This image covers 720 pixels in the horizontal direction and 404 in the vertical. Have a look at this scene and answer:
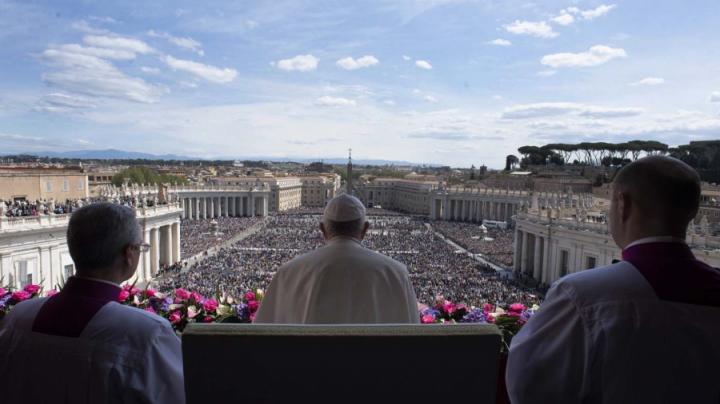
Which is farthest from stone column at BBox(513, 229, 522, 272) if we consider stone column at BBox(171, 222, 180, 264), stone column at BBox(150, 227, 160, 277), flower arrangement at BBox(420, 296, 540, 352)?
flower arrangement at BBox(420, 296, 540, 352)

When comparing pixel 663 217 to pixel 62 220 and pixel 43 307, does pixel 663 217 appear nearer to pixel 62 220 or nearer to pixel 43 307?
pixel 43 307

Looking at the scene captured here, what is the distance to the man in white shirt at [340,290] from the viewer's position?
3.80m

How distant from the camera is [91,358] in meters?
2.58

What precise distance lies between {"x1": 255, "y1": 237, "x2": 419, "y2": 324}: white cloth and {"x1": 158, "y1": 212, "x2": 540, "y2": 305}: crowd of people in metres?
11.0

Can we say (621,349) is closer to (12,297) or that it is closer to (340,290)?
(340,290)

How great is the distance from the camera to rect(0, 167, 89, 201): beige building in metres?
33.8

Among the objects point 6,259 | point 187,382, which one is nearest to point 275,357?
point 187,382

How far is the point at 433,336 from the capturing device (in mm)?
2461

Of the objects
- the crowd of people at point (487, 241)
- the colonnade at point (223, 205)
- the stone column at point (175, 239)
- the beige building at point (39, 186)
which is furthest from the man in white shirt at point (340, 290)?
the colonnade at point (223, 205)

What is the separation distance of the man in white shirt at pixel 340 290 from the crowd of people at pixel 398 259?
11.0 m

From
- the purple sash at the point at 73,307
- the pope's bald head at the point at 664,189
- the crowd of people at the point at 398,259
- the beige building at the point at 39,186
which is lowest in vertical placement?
the crowd of people at the point at 398,259

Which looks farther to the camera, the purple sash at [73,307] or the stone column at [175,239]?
the stone column at [175,239]

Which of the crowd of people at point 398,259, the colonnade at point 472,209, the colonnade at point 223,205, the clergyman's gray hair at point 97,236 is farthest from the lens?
the colonnade at point 472,209

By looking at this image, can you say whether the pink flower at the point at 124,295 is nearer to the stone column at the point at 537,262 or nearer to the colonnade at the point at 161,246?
the colonnade at the point at 161,246
